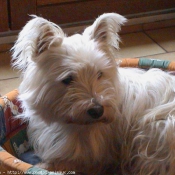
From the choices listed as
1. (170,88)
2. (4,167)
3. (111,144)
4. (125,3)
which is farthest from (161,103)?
(125,3)

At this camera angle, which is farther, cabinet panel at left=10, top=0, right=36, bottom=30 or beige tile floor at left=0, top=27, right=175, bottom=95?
cabinet panel at left=10, top=0, right=36, bottom=30

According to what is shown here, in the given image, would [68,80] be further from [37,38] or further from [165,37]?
[165,37]

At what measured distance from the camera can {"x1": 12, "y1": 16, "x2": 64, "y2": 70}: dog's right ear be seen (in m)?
1.40

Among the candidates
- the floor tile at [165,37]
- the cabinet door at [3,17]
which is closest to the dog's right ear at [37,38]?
the cabinet door at [3,17]

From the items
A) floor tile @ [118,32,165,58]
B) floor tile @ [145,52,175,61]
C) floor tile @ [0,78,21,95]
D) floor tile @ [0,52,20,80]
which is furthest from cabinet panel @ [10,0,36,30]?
floor tile @ [145,52,175,61]

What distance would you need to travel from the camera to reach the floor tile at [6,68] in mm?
2420

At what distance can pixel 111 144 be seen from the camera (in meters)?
1.61

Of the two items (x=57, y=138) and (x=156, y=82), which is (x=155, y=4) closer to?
(x=156, y=82)

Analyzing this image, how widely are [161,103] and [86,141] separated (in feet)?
1.03

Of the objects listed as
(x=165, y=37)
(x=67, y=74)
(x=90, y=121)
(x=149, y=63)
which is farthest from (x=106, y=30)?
(x=165, y=37)

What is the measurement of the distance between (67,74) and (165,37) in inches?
66.6

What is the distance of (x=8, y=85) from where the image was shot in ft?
7.62

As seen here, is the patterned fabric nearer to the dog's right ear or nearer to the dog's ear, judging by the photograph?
the dog's ear

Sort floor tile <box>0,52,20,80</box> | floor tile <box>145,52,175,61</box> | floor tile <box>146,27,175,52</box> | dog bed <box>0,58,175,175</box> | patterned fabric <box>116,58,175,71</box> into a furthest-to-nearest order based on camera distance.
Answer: floor tile <box>146,27,175,52</box>
floor tile <box>145,52,175,61</box>
floor tile <box>0,52,20,80</box>
patterned fabric <box>116,58,175,71</box>
dog bed <box>0,58,175,175</box>
